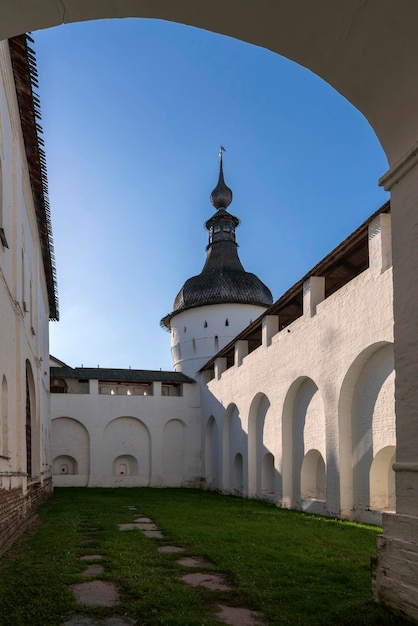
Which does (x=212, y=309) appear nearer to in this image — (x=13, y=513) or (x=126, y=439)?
(x=126, y=439)

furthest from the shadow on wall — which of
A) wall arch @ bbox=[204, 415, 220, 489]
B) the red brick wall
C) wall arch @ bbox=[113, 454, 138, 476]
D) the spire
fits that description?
the spire

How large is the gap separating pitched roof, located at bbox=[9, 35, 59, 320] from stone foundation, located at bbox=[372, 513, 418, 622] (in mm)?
8371

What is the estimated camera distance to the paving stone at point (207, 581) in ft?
17.2

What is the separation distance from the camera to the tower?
29.7 m

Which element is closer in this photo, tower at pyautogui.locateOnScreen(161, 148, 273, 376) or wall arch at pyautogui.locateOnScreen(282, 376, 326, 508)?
wall arch at pyautogui.locateOnScreen(282, 376, 326, 508)

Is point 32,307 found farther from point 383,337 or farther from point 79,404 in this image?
point 79,404

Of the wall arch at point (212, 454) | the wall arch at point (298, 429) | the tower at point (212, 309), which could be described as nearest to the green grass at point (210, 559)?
the wall arch at point (298, 429)

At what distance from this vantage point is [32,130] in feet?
39.1

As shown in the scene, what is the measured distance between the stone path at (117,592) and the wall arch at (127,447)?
1952 cm

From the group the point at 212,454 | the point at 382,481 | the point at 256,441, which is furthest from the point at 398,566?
the point at 212,454

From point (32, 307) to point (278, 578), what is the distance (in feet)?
35.9

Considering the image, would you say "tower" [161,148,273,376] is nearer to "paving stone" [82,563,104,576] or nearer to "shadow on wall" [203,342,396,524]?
"shadow on wall" [203,342,396,524]

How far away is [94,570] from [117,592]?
3.79ft

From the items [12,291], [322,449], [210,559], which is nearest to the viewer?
[210,559]
